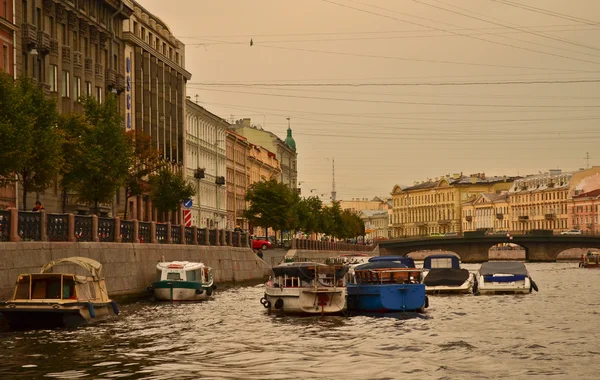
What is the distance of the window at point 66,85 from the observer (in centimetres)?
7131

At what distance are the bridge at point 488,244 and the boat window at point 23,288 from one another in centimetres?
12256

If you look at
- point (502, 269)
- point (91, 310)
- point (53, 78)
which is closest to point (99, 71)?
point (53, 78)

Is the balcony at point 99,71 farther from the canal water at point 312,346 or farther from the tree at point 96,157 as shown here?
the canal water at point 312,346

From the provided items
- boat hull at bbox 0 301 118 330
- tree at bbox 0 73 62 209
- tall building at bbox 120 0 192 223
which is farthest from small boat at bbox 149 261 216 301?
tall building at bbox 120 0 192 223

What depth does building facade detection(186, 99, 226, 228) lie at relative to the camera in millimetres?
117312

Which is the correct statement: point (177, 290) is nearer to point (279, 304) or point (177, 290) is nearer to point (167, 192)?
point (279, 304)

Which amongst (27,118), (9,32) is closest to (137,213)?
(9,32)

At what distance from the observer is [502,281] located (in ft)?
202

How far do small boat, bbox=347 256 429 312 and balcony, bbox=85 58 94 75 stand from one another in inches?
1355

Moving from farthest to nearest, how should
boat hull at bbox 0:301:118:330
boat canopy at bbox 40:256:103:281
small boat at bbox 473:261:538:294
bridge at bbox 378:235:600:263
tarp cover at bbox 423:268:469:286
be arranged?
bridge at bbox 378:235:600:263 → small boat at bbox 473:261:538:294 → tarp cover at bbox 423:268:469:286 → boat canopy at bbox 40:256:103:281 → boat hull at bbox 0:301:118:330

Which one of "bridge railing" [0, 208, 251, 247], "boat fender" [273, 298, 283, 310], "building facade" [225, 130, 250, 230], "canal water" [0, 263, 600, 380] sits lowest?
"canal water" [0, 263, 600, 380]

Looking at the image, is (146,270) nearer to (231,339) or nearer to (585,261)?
(231,339)

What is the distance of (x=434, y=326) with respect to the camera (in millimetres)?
38969

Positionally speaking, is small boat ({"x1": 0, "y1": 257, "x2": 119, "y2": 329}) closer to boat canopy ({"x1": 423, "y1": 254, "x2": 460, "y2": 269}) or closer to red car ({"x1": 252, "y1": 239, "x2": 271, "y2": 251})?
boat canopy ({"x1": 423, "y1": 254, "x2": 460, "y2": 269})
